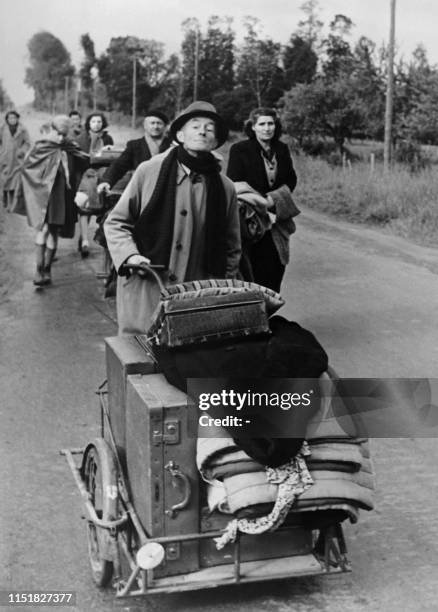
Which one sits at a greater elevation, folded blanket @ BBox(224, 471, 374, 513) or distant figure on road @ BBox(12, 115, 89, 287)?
distant figure on road @ BBox(12, 115, 89, 287)

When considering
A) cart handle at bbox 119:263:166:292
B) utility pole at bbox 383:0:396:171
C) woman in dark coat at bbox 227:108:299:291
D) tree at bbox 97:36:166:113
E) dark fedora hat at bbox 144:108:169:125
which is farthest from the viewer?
tree at bbox 97:36:166:113

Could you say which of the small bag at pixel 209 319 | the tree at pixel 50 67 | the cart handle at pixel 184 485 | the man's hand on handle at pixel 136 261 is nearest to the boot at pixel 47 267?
the man's hand on handle at pixel 136 261

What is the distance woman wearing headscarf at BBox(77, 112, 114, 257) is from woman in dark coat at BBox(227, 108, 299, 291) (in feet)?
10.2

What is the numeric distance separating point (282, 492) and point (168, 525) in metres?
0.46

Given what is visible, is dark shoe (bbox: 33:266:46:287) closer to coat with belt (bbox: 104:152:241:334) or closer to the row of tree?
coat with belt (bbox: 104:152:241:334)

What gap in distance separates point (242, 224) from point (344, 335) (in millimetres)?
2312

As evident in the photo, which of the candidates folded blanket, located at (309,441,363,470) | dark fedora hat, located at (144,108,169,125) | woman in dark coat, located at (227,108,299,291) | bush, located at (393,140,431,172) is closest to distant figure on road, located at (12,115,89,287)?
dark fedora hat, located at (144,108,169,125)

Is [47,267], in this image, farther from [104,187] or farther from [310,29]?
[310,29]

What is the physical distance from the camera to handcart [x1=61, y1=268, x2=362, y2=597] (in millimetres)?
3648

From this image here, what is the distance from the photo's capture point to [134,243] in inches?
194

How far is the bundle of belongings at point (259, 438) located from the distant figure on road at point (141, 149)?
4.91 meters

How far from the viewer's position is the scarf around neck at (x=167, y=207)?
4941 mm

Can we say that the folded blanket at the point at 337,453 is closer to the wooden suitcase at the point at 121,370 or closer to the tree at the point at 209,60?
the wooden suitcase at the point at 121,370

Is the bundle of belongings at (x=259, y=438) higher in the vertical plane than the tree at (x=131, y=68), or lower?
lower
